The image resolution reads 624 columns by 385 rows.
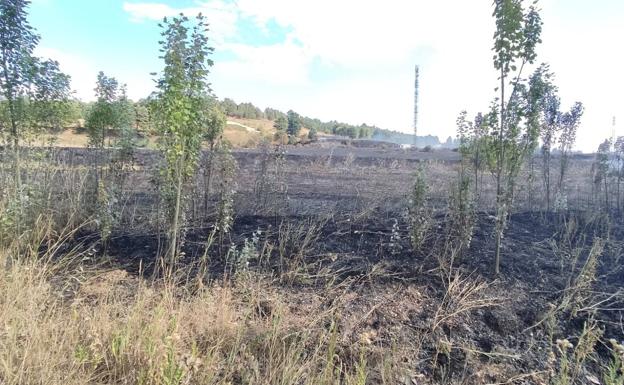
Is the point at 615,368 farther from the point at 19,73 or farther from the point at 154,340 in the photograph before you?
the point at 19,73

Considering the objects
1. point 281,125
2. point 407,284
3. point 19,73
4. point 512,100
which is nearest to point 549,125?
point 512,100

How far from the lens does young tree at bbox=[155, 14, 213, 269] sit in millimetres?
3477

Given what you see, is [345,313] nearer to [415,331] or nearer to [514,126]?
[415,331]

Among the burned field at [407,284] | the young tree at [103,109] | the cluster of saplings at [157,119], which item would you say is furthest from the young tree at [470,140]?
the young tree at [103,109]

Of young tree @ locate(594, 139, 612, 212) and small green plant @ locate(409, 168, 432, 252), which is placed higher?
young tree @ locate(594, 139, 612, 212)

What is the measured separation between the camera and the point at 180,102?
3.52 meters

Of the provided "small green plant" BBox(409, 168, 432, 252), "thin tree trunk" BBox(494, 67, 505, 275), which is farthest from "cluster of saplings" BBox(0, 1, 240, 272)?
"thin tree trunk" BBox(494, 67, 505, 275)

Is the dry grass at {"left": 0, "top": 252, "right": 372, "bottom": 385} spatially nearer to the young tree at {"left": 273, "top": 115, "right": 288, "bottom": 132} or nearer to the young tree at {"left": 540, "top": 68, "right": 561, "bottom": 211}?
the young tree at {"left": 540, "top": 68, "right": 561, "bottom": 211}

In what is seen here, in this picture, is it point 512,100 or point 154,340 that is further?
point 512,100

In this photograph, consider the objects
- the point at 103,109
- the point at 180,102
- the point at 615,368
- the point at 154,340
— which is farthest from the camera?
the point at 103,109

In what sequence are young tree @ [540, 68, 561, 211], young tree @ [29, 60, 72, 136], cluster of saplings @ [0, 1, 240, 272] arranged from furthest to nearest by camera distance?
young tree @ [540, 68, 561, 211] < young tree @ [29, 60, 72, 136] < cluster of saplings @ [0, 1, 240, 272]

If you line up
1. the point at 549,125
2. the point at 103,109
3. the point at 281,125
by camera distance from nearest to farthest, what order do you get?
the point at 103,109 → the point at 549,125 → the point at 281,125

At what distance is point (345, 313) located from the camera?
321cm

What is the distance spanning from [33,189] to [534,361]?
5.60m
